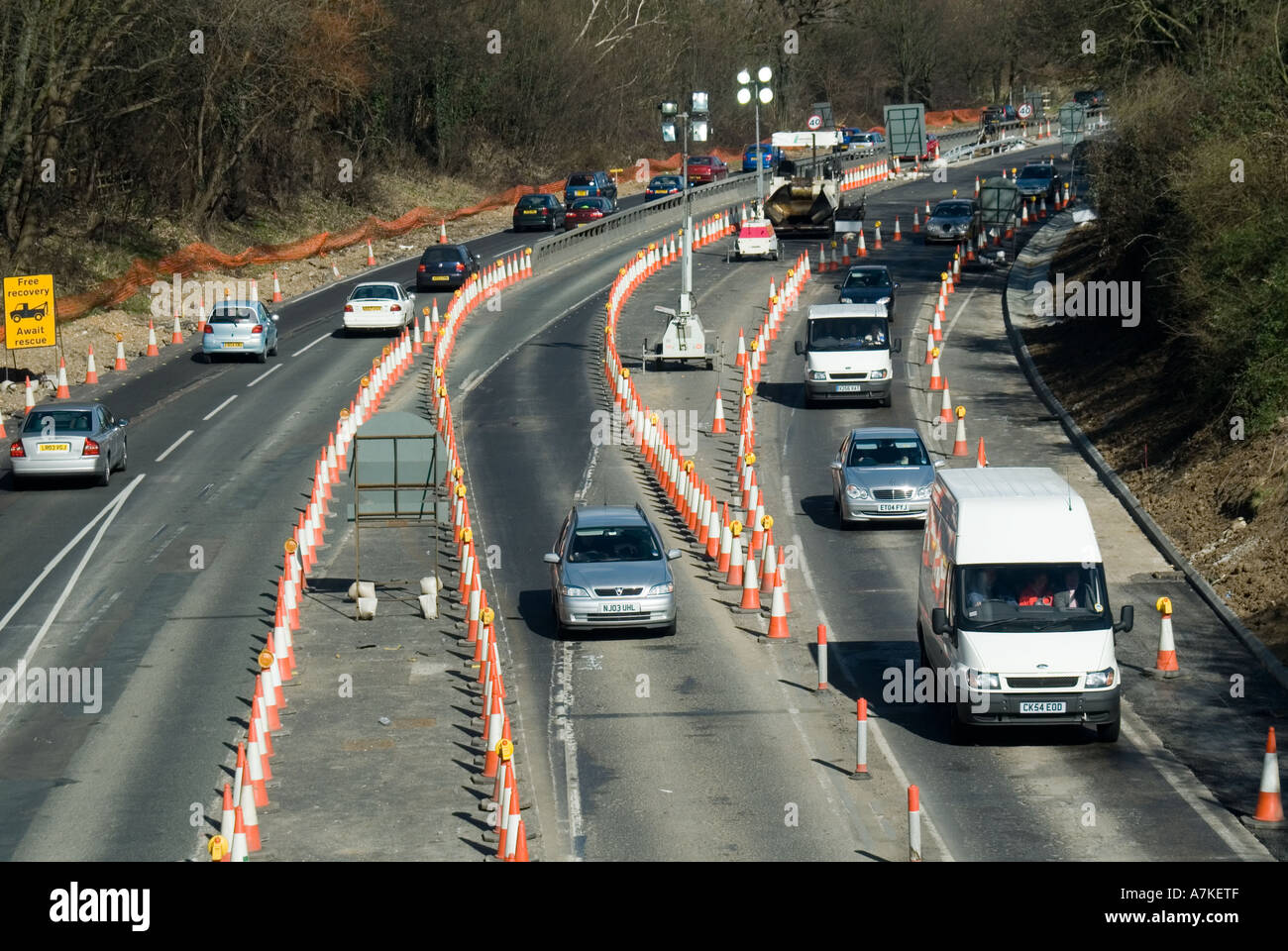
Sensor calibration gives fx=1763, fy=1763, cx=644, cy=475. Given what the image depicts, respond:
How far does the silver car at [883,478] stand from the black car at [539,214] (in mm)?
42399

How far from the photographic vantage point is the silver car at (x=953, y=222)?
5959 cm

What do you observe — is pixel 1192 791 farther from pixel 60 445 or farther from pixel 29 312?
pixel 29 312

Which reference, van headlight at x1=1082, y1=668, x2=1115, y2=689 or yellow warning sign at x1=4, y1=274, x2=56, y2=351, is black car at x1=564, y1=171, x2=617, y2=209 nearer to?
yellow warning sign at x1=4, y1=274, x2=56, y2=351

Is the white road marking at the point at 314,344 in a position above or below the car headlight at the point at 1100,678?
above

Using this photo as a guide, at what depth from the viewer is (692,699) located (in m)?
20.2

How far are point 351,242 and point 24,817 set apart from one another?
53.1 meters

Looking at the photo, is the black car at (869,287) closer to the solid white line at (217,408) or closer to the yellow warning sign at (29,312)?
the solid white line at (217,408)

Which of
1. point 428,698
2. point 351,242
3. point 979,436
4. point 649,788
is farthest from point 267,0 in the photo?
point 649,788

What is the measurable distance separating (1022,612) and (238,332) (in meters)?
29.4

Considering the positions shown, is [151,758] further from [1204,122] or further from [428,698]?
[1204,122]

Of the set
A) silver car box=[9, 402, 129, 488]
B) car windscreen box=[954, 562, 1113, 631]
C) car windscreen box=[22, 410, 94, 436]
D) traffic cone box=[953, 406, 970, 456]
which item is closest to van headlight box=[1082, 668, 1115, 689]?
car windscreen box=[954, 562, 1113, 631]

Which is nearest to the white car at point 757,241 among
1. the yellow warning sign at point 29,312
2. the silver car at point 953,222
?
the silver car at point 953,222

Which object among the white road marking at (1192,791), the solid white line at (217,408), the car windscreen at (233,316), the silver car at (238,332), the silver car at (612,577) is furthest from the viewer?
the car windscreen at (233,316)

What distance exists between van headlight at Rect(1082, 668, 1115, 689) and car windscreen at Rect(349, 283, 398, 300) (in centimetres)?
3215
